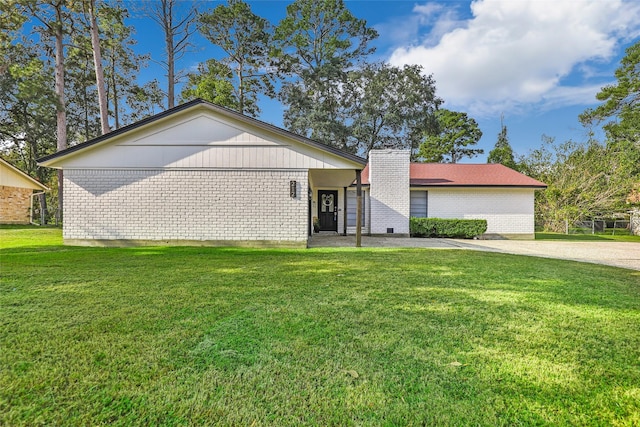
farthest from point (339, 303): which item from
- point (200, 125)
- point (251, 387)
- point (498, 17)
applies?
point (498, 17)

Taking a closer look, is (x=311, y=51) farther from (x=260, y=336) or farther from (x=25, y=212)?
(x=260, y=336)

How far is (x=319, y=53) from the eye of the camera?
25.8 m

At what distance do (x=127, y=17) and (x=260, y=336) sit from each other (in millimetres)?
24477

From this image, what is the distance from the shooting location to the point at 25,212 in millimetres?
20531

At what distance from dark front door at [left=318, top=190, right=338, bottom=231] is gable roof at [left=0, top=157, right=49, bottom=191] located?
1970cm

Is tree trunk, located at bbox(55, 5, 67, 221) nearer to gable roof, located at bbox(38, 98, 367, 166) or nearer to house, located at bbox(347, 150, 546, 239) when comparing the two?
gable roof, located at bbox(38, 98, 367, 166)

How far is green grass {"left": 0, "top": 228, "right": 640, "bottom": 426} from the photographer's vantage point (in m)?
1.77

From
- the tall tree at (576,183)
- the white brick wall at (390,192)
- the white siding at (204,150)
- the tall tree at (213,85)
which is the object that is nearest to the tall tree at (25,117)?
the tall tree at (213,85)

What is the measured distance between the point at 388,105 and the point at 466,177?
37.7ft

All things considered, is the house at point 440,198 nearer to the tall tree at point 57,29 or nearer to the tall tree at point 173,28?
the tall tree at point 173,28

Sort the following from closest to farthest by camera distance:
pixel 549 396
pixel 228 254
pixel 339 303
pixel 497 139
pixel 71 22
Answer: pixel 549 396, pixel 339 303, pixel 228 254, pixel 71 22, pixel 497 139

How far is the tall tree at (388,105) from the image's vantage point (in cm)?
2455

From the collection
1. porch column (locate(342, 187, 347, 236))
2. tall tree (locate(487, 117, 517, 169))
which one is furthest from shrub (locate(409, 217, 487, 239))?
tall tree (locate(487, 117, 517, 169))

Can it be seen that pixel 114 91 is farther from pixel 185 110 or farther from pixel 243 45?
pixel 185 110
